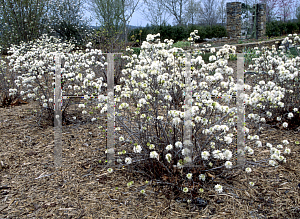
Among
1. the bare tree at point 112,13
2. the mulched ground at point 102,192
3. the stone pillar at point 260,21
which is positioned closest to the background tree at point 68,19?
the bare tree at point 112,13

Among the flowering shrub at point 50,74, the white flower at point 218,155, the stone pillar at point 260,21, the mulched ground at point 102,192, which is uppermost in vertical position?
the stone pillar at point 260,21

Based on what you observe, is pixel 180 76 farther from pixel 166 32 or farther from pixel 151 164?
pixel 166 32

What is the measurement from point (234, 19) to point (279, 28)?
651 centimetres

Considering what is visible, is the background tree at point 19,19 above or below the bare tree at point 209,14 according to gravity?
below

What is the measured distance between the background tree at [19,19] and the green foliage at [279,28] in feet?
53.7

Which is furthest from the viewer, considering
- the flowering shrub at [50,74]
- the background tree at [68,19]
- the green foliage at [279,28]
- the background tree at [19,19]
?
the green foliage at [279,28]

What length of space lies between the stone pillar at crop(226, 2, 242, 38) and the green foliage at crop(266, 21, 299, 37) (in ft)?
13.6

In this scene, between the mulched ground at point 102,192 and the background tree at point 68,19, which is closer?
the mulched ground at point 102,192

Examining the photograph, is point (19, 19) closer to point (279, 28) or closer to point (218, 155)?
point (218, 155)

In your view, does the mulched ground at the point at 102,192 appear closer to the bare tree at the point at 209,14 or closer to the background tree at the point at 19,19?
the background tree at the point at 19,19

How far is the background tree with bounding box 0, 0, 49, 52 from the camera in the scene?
416 inches

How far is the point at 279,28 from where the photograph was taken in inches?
803

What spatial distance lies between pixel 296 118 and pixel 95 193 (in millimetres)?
2948

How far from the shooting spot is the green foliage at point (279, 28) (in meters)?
19.4
